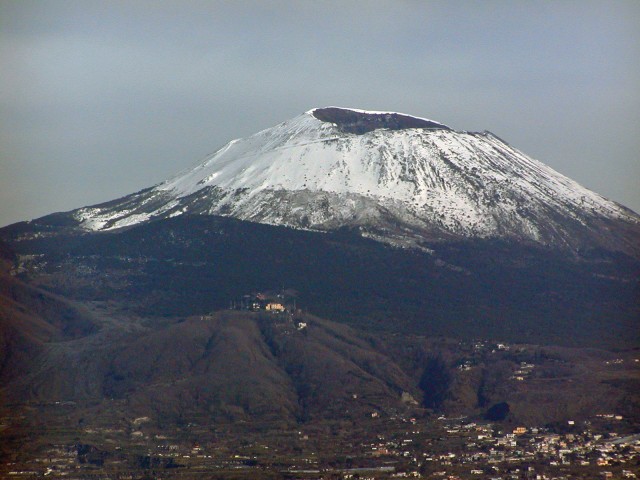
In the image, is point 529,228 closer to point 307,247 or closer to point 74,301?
point 307,247

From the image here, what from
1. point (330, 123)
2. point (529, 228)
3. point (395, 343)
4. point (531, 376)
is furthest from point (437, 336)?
point (330, 123)

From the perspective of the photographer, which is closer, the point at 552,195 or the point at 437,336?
the point at 437,336

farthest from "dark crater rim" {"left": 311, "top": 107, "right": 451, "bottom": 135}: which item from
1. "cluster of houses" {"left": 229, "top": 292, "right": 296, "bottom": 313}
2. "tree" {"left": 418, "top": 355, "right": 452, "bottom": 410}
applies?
"tree" {"left": 418, "top": 355, "right": 452, "bottom": 410}

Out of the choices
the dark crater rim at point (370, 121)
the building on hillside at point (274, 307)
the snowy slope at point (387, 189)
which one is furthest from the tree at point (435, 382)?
the dark crater rim at point (370, 121)

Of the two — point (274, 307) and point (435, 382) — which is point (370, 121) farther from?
point (435, 382)

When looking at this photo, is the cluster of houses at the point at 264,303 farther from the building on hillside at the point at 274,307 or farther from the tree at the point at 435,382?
the tree at the point at 435,382

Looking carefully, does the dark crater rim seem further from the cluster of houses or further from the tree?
the tree
